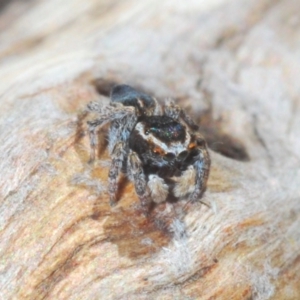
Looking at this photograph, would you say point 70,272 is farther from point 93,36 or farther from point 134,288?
point 93,36

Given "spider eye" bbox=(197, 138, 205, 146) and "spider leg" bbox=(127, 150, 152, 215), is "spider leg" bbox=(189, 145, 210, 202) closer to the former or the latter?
"spider eye" bbox=(197, 138, 205, 146)

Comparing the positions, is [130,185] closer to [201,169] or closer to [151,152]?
[151,152]

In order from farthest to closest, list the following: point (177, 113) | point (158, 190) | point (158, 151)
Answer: point (177, 113)
point (158, 151)
point (158, 190)

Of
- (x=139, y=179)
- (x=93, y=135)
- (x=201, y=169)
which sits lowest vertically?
(x=201, y=169)

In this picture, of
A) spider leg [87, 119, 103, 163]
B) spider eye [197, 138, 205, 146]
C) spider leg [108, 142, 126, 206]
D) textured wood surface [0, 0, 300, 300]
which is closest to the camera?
textured wood surface [0, 0, 300, 300]

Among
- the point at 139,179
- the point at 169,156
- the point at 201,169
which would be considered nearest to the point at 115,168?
the point at 139,179

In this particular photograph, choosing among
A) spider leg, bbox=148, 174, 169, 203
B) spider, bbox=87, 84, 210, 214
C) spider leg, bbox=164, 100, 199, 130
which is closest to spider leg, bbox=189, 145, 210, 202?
spider, bbox=87, 84, 210, 214

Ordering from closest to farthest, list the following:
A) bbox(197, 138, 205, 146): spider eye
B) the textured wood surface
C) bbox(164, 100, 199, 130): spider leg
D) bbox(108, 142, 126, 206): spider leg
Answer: the textured wood surface → bbox(108, 142, 126, 206): spider leg → bbox(197, 138, 205, 146): spider eye → bbox(164, 100, 199, 130): spider leg

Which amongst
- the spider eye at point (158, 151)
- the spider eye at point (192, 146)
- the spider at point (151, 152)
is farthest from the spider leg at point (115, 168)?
the spider eye at point (192, 146)

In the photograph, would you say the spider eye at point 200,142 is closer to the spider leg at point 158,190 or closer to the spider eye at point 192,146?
the spider eye at point 192,146
